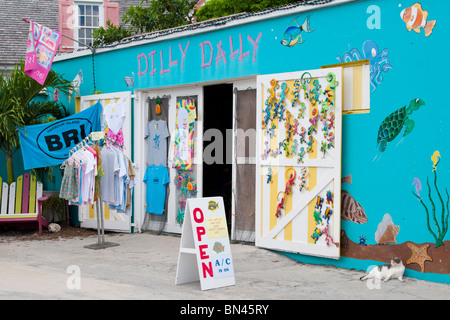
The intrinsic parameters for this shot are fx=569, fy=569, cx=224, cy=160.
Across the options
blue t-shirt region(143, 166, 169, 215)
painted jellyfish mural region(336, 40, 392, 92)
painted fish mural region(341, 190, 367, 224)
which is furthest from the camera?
blue t-shirt region(143, 166, 169, 215)

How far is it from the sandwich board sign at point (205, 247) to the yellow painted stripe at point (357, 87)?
1936 millimetres

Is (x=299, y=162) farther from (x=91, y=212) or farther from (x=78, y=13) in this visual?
(x=78, y=13)

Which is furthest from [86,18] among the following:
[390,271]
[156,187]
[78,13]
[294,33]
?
[390,271]

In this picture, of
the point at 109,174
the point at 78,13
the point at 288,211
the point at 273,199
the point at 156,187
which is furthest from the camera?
the point at 78,13

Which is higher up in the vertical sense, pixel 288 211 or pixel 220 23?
pixel 220 23

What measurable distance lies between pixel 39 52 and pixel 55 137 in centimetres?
140

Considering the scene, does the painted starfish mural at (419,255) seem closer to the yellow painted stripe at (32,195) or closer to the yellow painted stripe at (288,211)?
the yellow painted stripe at (288,211)

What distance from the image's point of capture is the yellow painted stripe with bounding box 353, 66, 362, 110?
639 centimetres

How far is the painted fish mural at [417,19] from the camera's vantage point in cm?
578

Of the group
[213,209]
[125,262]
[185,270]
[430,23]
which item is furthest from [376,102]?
[125,262]

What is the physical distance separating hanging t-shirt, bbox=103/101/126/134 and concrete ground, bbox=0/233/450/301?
2.19 m

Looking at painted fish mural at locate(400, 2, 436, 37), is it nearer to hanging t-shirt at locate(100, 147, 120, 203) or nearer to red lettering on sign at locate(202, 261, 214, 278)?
red lettering on sign at locate(202, 261, 214, 278)

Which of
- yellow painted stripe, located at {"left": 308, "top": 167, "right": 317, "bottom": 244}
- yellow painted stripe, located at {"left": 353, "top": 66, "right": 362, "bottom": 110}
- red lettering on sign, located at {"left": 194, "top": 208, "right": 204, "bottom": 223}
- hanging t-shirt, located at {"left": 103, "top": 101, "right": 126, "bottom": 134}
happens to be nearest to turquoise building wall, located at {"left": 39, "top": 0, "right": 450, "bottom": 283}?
yellow painted stripe, located at {"left": 353, "top": 66, "right": 362, "bottom": 110}

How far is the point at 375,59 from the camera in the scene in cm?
621
